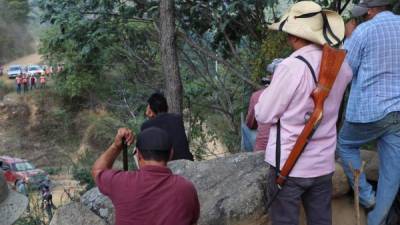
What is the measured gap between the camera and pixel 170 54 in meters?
6.29

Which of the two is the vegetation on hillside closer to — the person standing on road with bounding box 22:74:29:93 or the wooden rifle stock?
the wooden rifle stock

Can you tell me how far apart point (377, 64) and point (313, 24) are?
2.35 feet

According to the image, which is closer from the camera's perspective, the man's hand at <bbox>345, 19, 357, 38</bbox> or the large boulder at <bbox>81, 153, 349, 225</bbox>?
the large boulder at <bbox>81, 153, 349, 225</bbox>

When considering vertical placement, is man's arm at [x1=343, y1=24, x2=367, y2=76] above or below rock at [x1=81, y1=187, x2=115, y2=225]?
above

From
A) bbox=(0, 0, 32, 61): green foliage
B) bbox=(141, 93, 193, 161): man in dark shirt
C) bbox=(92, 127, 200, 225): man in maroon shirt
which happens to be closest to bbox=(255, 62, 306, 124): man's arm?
bbox=(92, 127, 200, 225): man in maroon shirt

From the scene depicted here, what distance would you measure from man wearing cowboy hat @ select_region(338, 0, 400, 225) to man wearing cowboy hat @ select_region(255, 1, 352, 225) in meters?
0.48

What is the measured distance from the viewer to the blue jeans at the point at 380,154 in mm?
3414

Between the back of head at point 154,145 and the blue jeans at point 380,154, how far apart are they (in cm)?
151

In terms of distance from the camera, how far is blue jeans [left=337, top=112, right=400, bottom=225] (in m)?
3.41

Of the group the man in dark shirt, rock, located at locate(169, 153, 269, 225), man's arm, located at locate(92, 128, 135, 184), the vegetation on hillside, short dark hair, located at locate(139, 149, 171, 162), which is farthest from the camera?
the vegetation on hillside

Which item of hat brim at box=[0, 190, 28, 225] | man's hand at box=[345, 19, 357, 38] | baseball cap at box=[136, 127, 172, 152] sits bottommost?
hat brim at box=[0, 190, 28, 225]

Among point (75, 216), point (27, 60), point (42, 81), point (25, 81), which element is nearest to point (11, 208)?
point (75, 216)

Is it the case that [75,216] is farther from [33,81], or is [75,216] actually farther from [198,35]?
[33,81]

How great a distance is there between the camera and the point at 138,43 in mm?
10000
